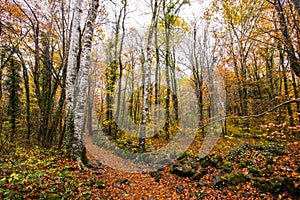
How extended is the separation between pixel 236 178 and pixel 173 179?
2291 mm

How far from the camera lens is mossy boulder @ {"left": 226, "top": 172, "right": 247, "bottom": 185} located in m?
4.96

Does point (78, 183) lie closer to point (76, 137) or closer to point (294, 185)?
point (76, 137)

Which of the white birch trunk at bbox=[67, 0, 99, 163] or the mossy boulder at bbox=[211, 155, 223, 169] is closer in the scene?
the white birch trunk at bbox=[67, 0, 99, 163]

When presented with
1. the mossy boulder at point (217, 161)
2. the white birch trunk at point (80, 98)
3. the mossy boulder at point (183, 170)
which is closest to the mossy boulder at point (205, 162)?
the mossy boulder at point (217, 161)

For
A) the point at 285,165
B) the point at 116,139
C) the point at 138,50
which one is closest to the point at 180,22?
the point at 138,50

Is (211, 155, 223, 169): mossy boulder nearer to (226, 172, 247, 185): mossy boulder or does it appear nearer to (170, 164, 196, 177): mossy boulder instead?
(170, 164, 196, 177): mossy boulder

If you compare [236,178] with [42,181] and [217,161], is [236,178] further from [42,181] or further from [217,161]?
[42,181]

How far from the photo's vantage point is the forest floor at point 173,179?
3.58 metres

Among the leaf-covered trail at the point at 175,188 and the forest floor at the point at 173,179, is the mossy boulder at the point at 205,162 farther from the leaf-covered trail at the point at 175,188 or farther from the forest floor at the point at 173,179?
the leaf-covered trail at the point at 175,188

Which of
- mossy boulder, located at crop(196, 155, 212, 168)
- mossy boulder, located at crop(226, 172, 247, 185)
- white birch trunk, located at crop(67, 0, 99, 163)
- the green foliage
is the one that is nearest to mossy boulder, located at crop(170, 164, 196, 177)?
mossy boulder, located at crop(196, 155, 212, 168)

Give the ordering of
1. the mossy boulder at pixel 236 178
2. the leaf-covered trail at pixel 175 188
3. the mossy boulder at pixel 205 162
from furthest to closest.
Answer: the mossy boulder at pixel 205 162
the mossy boulder at pixel 236 178
the leaf-covered trail at pixel 175 188

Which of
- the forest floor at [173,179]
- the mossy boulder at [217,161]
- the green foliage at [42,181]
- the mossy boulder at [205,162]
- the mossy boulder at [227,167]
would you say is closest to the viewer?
the green foliage at [42,181]

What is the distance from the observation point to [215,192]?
196 inches

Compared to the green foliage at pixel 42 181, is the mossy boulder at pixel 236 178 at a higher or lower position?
lower
